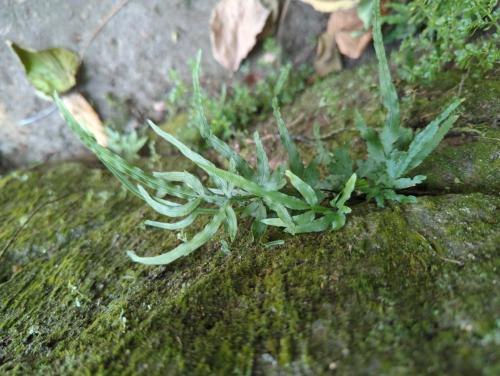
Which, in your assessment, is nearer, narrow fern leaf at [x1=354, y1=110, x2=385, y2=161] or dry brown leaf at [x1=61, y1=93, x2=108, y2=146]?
narrow fern leaf at [x1=354, y1=110, x2=385, y2=161]

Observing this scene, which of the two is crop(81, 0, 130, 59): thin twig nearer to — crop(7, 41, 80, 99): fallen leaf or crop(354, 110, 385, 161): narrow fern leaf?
crop(7, 41, 80, 99): fallen leaf

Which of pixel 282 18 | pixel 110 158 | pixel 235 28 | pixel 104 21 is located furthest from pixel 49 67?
pixel 110 158

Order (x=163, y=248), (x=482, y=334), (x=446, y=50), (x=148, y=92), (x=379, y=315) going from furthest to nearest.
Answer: (x=148, y=92)
(x=446, y=50)
(x=163, y=248)
(x=379, y=315)
(x=482, y=334)

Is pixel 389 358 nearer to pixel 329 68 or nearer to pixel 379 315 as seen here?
pixel 379 315

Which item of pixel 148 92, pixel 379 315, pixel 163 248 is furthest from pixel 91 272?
pixel 148 92

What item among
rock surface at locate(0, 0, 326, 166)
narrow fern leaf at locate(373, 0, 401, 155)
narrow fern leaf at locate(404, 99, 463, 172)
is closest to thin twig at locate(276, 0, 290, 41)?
rock surface at locate(0, 0, 326, 166)

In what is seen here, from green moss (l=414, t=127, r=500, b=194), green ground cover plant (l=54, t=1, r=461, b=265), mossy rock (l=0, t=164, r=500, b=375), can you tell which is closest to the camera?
mossy rock (l=0, t=164, r=500, b=375)
